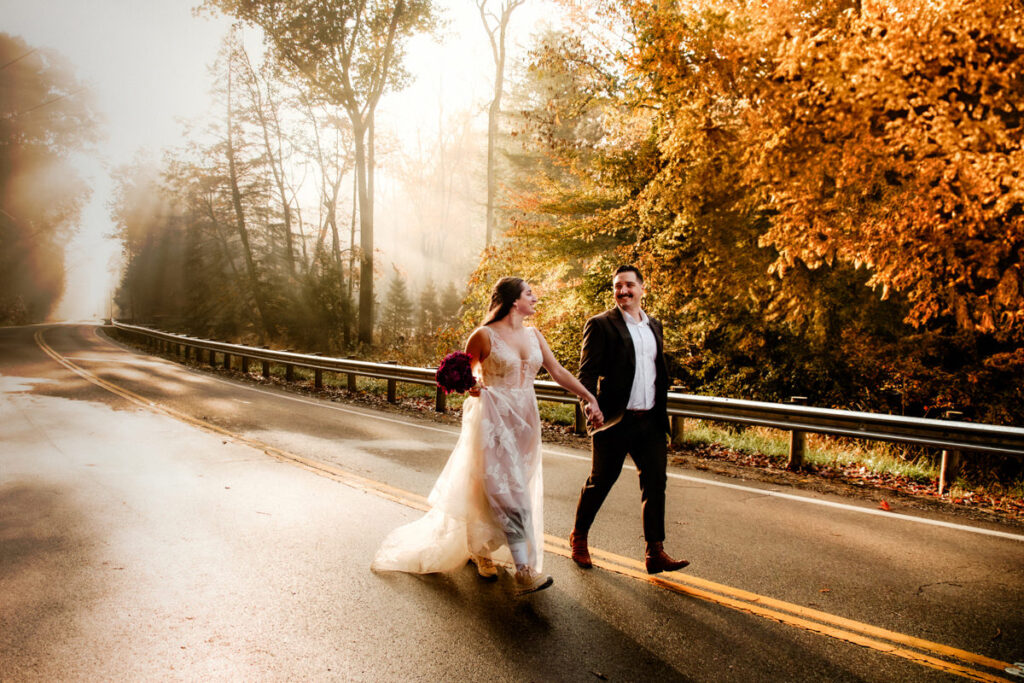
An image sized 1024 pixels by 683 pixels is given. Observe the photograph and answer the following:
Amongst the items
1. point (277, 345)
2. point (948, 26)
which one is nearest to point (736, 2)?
point (948, 26)

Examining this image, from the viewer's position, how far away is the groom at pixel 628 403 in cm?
464

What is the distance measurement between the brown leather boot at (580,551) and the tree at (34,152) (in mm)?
54354

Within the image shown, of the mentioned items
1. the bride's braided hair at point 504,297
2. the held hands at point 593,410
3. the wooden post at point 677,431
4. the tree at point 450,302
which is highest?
the tree at point 450,302

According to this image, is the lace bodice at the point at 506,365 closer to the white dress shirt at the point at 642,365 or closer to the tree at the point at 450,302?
the white dress shirt at the point at 642,365

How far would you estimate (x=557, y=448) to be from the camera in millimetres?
9484

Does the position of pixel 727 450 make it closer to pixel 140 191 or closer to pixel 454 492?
pixel 454 492

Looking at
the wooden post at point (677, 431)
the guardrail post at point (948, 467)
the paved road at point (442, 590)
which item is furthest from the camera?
the wooden post at point (677, 431)

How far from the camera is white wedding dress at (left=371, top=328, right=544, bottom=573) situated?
14.6 ft

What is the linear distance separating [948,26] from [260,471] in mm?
9294

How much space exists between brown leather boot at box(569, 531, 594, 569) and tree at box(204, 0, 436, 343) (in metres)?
24.6

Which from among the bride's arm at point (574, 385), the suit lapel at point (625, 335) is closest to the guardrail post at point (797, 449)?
the suit lapel at point (625, 335)

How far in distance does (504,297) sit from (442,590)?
6.33 ft

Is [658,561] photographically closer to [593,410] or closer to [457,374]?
[593,410]

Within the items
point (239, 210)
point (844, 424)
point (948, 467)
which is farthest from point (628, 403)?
point (239, 210)
